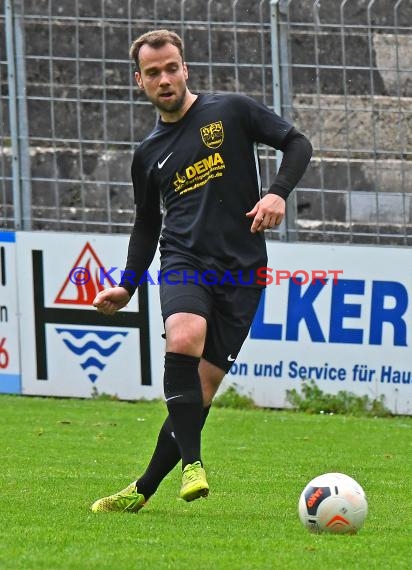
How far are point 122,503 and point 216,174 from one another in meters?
1.46

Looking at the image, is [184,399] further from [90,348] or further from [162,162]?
[90,348]

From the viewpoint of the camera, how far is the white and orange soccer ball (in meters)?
5.82

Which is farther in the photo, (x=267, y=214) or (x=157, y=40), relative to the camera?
(x=157, y=40)

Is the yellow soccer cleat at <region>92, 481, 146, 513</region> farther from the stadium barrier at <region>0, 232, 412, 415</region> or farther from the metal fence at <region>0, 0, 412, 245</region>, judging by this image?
the metal fence at <region>0, 0, 412, 245</region>

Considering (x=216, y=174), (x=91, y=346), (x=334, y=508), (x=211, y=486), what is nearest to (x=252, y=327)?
(x=91, y=346)

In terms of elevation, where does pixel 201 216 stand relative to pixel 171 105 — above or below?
below

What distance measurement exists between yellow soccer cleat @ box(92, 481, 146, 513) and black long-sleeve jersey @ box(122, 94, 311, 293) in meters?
1.01

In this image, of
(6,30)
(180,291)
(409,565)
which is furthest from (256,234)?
Result: (6,30)

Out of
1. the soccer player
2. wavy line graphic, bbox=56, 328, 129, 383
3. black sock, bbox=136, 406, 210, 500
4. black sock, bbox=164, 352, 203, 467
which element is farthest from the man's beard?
wavy line graphic, bbox=56, 328, 129, 383

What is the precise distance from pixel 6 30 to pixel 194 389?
282 inches

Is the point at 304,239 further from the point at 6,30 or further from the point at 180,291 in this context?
the point at 180,291

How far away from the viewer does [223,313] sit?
21.4 feet

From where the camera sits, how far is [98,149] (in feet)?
42.1

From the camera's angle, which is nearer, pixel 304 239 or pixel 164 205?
pixel 164 205
